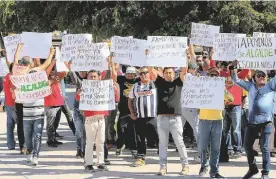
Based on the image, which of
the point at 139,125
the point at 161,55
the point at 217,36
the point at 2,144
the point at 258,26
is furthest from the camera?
the point at 258,26

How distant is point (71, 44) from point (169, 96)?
210 centimetres

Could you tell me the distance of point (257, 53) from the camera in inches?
332

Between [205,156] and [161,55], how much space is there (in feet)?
5.84

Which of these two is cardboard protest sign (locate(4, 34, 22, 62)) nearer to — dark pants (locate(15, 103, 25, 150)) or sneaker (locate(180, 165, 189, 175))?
dark pants (locate(15, 103, 25, 150))

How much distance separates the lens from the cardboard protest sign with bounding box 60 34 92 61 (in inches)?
378

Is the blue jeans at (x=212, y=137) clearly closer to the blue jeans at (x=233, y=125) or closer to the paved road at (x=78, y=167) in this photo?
the paved road at (x=78, y=167)

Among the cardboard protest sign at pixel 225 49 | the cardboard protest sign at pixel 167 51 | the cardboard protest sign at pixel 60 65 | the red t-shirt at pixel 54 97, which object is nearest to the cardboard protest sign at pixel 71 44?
the cardboard protest sign at pixel 60 65

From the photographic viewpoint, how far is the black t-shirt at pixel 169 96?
8625 mm

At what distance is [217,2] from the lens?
20.5m

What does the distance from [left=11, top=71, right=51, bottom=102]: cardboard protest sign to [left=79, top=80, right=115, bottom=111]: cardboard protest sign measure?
29.9 inches

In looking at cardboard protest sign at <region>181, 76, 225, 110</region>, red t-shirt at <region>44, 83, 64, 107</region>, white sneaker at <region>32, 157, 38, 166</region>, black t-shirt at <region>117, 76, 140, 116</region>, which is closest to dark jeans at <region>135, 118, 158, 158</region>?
black t-shirt at <region>117, 76, 140, 116</region>

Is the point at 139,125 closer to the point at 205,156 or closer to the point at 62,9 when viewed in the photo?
the point at 205,156

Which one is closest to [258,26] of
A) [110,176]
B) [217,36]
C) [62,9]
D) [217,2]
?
[217,2]

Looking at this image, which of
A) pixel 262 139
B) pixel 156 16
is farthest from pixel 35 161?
pixel 156 16
